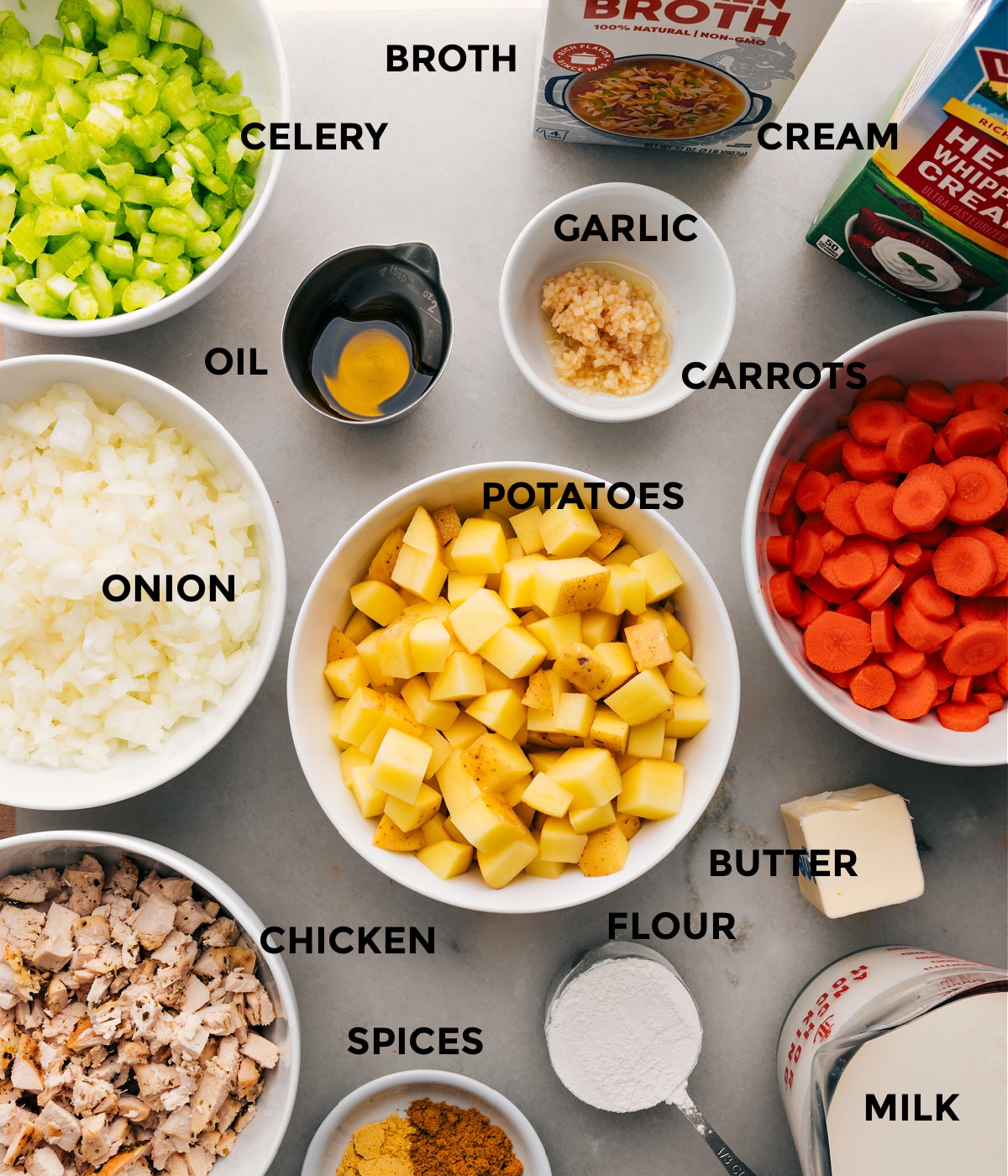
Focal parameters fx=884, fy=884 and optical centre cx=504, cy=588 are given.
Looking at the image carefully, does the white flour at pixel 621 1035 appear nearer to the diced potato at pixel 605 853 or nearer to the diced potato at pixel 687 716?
the diced potato at pixel 605 853

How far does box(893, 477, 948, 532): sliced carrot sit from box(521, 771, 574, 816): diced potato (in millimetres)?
830

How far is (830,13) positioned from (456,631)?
3.94 feet

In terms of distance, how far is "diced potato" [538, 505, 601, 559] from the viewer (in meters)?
1.61

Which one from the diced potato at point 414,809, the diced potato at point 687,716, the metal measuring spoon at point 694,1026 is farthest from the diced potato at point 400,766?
the metal measuring spoon at point 694,1026

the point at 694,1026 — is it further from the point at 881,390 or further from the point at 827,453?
the point at 881,390

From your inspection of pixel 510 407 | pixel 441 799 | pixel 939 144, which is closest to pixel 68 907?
pixel 441 799

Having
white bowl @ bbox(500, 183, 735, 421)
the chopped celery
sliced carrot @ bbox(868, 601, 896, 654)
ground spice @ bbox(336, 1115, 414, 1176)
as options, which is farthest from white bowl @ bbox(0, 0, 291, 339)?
ground spice @ bbox(336, 1115, 414, 1176)

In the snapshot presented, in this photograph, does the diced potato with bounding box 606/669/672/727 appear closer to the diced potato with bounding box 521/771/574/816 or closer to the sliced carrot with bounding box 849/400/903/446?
the diced potato with bounding box 521/771/574/816

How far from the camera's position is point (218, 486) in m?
1.73

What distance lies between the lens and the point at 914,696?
5.64ft

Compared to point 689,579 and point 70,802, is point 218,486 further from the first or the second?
point 689,579

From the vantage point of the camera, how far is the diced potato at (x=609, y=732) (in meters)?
1.59

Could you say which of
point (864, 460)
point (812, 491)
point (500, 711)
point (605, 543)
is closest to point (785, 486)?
point (812, 491)

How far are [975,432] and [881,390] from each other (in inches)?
7.6
